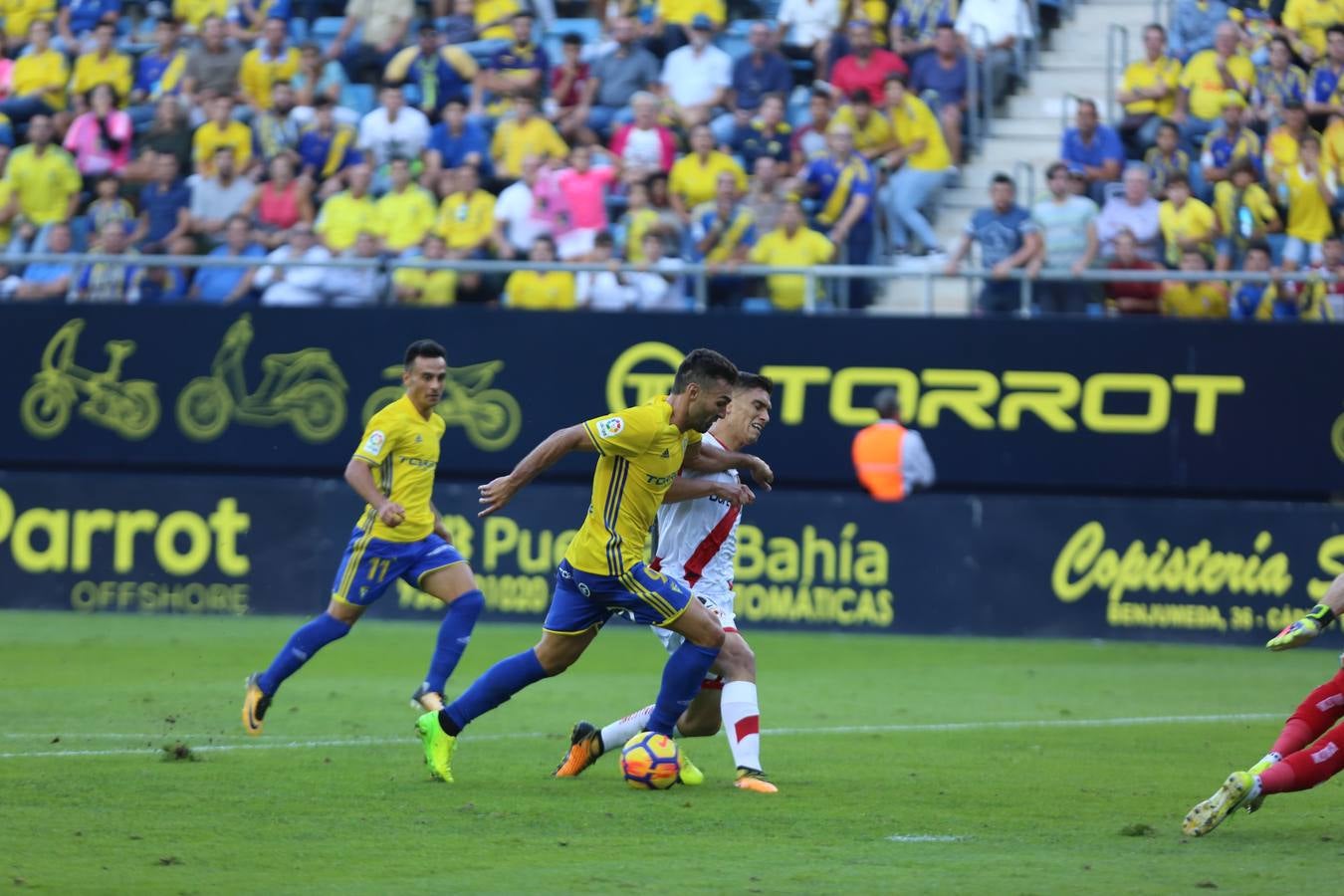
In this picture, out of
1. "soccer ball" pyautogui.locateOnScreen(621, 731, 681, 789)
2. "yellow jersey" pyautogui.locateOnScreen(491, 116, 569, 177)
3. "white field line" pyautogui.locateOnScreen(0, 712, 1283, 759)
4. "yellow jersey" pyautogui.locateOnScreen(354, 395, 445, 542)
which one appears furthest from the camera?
"yellow jersey" pyautogui.locateOnScreen(491, 116, 569, 177)

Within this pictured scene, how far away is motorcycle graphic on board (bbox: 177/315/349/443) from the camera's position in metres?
20.0

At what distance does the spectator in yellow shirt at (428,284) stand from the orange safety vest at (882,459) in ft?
14.3

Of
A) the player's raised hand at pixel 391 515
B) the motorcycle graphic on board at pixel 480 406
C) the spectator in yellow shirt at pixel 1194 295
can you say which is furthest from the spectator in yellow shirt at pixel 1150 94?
the player's raised hand at pixel 391 515

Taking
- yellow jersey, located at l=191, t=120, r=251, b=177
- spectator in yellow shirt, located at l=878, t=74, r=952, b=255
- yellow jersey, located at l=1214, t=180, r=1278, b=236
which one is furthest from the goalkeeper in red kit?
yellow jersey, located at l=191, t=120, r=251, b=177

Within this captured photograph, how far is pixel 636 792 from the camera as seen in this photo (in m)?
9.59

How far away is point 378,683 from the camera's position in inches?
582

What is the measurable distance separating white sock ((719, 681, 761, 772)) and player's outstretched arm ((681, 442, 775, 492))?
1.01m

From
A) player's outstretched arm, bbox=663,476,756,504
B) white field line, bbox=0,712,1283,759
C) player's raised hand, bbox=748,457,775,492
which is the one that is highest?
player's raised hand, bbox=748,457,775,492

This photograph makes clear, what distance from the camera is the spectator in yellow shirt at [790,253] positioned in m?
19.1

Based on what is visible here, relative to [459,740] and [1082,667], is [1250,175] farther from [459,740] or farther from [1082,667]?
[459,740]

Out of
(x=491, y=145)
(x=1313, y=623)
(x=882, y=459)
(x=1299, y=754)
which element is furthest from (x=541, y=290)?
(x=1313, y=623)

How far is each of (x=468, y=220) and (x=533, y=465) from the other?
1165 centimetres

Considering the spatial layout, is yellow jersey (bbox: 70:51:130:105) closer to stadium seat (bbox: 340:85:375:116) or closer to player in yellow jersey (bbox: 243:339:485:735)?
stadium seat (bbox: 340:85:375:116)

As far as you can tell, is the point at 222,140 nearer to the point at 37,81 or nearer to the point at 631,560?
the point at 37,81
